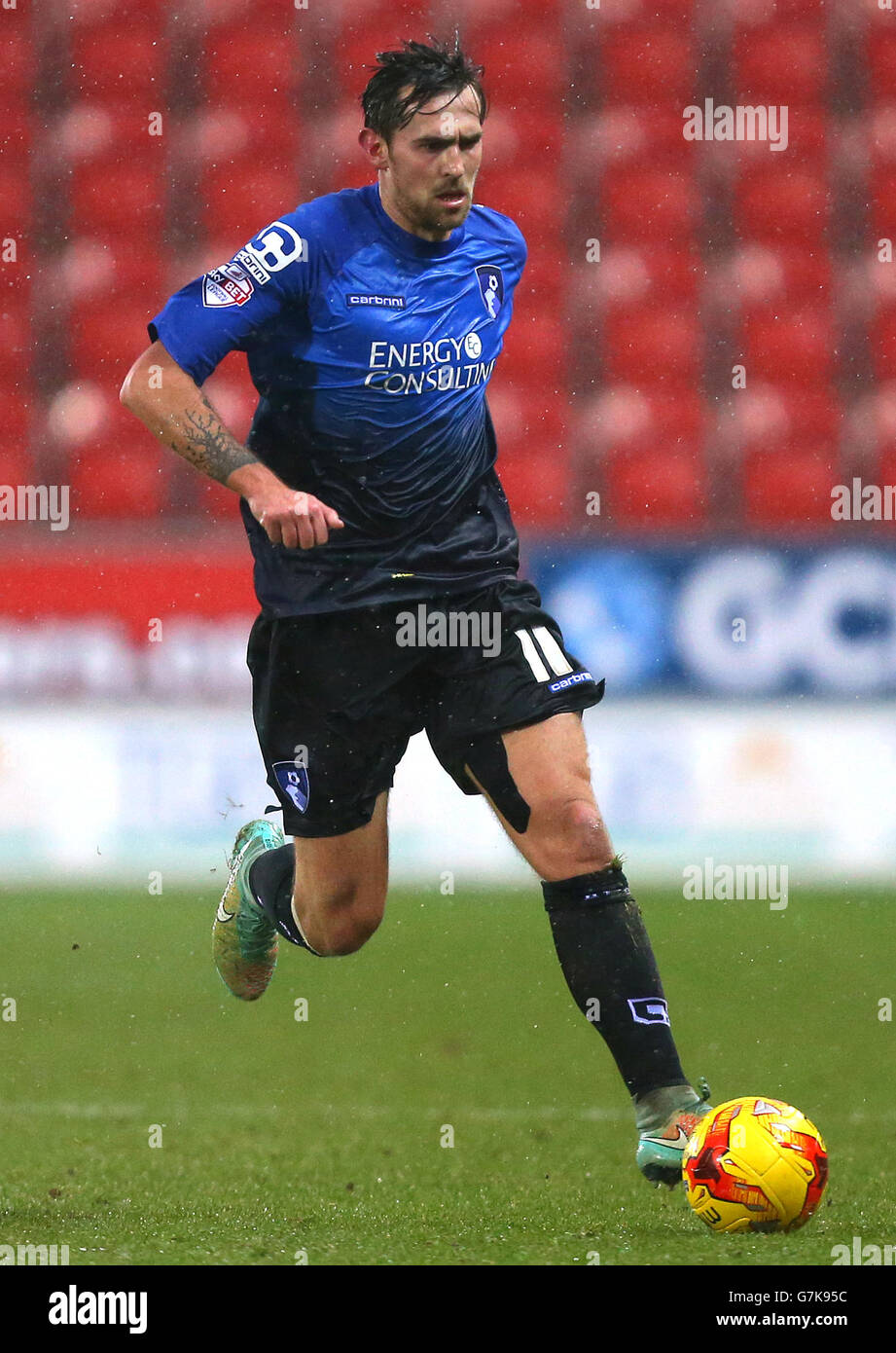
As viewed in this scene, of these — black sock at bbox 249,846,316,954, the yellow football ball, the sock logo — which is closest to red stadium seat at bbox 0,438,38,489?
black sock at bbox 249,846,316,954

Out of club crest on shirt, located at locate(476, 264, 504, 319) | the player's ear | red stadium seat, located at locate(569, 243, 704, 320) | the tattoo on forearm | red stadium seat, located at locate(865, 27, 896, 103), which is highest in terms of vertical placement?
red stadium seat, located at locate(865, 27, 896, 103)

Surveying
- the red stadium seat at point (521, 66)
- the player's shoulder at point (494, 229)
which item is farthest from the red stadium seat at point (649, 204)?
the player's shoulder at point (494, 229)

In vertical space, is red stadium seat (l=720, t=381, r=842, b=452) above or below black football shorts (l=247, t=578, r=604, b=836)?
above

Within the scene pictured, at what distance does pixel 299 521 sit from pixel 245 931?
5.44 ft

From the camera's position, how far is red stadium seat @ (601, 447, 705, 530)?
10945mm

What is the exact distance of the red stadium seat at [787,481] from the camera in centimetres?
1112

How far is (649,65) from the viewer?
11891mm

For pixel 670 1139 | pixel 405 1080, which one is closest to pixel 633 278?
pixel 405 1080

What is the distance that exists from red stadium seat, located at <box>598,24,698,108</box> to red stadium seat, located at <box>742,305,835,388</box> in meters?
1.57

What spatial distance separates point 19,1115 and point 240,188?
8.02 meters

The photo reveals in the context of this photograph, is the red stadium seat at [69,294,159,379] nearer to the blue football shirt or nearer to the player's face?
the blue football shirt

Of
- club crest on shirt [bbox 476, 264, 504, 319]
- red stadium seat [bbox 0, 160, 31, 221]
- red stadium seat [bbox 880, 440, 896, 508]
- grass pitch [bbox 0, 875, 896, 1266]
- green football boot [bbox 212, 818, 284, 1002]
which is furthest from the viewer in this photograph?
red stadium seat [bbox 0, 160, 31, 221]

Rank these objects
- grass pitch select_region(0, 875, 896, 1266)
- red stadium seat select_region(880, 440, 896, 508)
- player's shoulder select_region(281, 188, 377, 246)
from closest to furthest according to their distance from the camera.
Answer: grass pitch select_region(0, 875, 896, 1266), player's shoulder select_region(281, 188, 377, 246), red stadium seat select_region(880, 440, 896, 508)

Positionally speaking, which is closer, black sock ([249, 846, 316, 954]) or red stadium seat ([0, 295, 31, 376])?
black sock ([249, 846, 316, 954])
